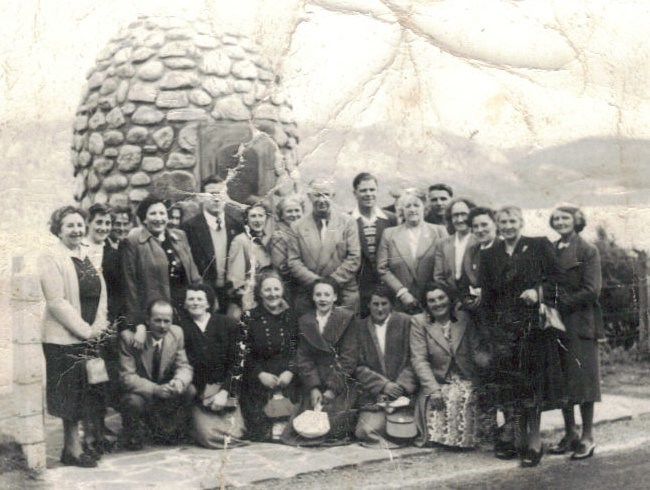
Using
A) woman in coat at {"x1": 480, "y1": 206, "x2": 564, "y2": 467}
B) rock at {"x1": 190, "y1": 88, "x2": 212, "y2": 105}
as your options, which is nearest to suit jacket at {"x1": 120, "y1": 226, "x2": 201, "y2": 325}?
rock at {"x1": 190, "y1": 88, "x2": 212, "y2": 105}

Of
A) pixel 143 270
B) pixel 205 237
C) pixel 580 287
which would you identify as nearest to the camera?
pixel 143 270

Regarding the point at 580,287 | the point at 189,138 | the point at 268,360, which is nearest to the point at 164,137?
the point at 189,138

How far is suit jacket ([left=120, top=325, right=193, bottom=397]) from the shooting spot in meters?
4.46

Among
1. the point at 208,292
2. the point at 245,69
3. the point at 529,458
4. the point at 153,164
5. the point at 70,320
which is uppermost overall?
the point at 245,69

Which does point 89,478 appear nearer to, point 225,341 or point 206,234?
point 225,341

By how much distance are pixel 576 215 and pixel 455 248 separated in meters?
0.70

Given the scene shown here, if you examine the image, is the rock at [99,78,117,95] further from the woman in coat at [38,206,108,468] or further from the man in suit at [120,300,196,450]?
the man in suit at [120,300,196,450]

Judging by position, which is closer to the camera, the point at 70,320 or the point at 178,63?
the point at 70,320

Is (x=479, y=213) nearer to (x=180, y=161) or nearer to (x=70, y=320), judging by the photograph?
(x=180, y=161)

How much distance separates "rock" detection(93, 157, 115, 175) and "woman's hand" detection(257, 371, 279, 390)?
1.35 meters

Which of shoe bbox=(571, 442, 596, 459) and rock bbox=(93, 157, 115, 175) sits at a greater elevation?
rock bbox=(93, 157, 115, 175)

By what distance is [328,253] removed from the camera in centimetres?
467

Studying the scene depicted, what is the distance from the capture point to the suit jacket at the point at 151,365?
446cm

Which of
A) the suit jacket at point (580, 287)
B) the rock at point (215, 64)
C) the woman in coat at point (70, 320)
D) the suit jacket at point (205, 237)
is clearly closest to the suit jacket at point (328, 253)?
the suit jacket at point (205, 237)
